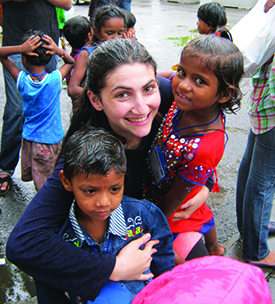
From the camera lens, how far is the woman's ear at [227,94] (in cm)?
151

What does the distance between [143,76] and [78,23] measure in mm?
2400

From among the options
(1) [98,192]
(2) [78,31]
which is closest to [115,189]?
(1) [98,192]

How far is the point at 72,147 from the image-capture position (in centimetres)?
129

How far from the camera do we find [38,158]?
8.73 ft

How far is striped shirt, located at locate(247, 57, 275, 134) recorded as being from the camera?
1986mm

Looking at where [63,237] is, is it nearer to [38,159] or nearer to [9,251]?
[9,251]

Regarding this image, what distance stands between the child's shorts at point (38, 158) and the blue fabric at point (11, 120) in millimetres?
286

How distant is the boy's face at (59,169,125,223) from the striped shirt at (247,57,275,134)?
122cm

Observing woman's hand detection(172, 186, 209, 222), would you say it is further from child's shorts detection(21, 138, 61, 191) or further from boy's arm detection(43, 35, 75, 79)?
boy's arm detection(43, 35, 75, 79)

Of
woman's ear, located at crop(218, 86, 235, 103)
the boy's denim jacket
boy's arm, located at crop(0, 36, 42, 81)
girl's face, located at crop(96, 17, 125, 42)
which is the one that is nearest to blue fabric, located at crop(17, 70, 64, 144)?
boy's arm, located at crop(0, 36, 42, 81)

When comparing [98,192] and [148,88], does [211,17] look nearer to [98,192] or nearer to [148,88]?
[148,88]

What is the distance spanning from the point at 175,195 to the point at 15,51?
1841 millimetres

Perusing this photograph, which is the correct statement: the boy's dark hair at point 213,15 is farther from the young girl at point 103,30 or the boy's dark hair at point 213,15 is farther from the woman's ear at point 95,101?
the woman's ear at point 95,101

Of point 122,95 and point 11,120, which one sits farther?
point 11,120
